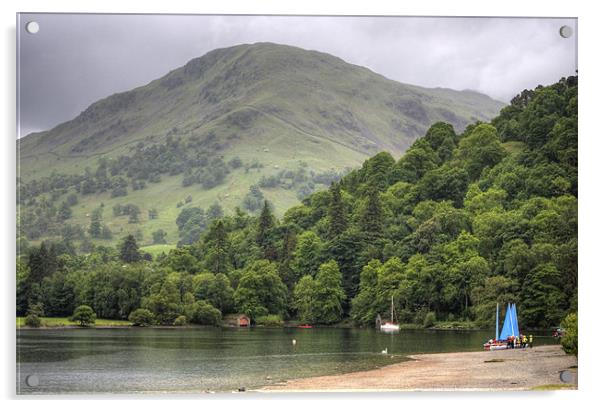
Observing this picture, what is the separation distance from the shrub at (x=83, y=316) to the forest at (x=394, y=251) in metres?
0.51

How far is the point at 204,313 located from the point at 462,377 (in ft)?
109

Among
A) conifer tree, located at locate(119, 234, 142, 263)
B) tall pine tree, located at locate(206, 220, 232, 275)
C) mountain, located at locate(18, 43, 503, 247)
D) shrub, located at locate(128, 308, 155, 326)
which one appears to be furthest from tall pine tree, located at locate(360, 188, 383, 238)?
shrub, located at locate(128, 308, 155, 326)

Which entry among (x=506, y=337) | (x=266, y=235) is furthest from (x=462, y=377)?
(x=266, y=235)

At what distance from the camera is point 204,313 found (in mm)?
54656

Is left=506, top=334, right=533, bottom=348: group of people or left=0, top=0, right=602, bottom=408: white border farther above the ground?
left=0, top=0, right=602, bottom=408: white border

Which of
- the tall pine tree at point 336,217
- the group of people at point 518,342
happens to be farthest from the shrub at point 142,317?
the tall pine tree at point 336,217

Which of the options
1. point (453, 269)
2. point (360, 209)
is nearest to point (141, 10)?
point (453, 269)

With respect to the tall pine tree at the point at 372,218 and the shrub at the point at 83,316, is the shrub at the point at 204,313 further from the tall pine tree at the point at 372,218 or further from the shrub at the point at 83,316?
the tall pine tree at the point at 372,218

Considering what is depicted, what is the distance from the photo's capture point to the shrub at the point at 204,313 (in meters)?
53.9

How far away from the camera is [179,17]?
21953 millimetres

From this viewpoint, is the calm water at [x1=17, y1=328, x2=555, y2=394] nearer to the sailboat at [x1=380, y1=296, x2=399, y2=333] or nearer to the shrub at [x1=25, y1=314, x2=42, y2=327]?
the shrub at [x1=25, y1=314, x2=42, y2=327]

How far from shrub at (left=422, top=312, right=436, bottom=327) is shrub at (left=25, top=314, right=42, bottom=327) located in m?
28.5

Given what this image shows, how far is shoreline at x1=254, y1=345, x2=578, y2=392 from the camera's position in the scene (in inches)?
838
